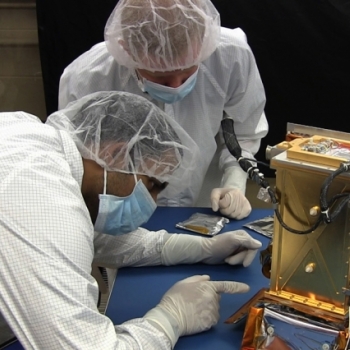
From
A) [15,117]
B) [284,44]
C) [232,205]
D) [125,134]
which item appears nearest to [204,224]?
[232,205]

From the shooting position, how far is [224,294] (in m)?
1.23

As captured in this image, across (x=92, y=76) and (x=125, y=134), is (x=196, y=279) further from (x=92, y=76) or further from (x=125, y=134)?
(x=92, y=76)

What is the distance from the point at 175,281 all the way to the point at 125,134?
450 mm

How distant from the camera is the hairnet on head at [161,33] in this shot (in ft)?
4.60

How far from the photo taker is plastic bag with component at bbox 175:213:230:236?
151 cm

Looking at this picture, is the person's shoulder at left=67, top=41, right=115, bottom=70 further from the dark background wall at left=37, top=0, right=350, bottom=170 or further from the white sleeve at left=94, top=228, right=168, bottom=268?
the dark background wall at left=37, top=0, right=350, bottom=170

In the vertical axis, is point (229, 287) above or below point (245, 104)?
below

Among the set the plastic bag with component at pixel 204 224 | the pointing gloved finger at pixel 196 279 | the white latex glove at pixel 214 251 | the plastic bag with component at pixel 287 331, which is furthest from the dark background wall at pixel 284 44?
the plastic bag with component at pixel 287 331

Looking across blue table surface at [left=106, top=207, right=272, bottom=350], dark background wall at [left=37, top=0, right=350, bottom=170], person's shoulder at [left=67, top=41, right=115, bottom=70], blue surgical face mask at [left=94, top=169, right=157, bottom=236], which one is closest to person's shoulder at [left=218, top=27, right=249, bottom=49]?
person's shoulder at [left=67, top=41, right=115, bottom=70]

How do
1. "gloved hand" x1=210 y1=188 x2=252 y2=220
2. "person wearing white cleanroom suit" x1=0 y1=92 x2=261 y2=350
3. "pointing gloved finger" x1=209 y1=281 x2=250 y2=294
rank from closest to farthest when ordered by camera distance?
"person wearing white cleanroom suit" x1=0 y1=92 x2=261 y2=350 < "pointing gloved finger" x1=209 y1=281 x2=250 y2=294 < "gloved hand" x1=210 y1=188 x2=252 y2=220

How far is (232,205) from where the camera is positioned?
1.60 m

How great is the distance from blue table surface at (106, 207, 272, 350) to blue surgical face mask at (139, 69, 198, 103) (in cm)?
48

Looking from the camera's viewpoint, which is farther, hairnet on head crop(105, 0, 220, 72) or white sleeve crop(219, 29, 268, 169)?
white sleeve crop(219, 29, 268, 169)

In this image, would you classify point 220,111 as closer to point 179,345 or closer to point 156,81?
point 156,81
